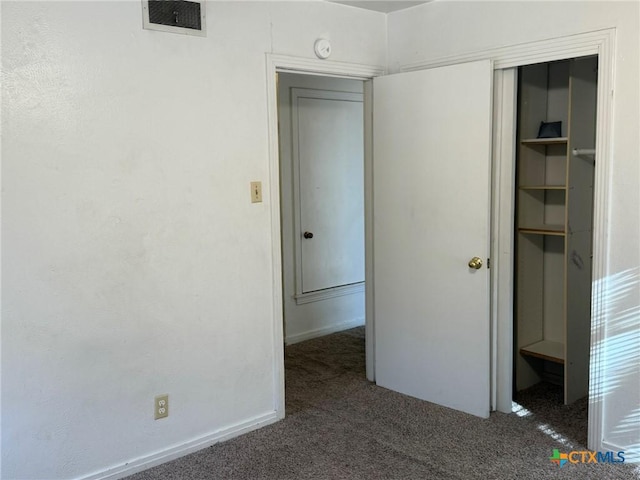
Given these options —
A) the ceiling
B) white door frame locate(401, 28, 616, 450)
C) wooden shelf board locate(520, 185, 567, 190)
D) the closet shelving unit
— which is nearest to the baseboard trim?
white door frame locate(401, 28, 616, 450)

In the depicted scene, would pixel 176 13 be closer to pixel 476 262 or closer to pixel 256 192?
pixel 256 192

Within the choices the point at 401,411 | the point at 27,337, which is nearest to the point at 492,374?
the point at 401,411

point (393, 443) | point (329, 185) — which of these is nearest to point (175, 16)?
point (393, 443)

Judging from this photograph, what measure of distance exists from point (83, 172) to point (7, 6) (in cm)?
70

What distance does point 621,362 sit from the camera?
286 centimetres

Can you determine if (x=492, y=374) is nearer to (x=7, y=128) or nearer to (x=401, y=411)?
(x=401, y=411)

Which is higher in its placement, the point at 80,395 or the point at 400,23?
the point at 400,23

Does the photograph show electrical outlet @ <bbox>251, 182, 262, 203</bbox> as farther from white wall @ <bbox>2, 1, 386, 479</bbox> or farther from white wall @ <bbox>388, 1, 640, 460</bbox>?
white wall @ <bbox>388, 1, 640, 460</bbox>

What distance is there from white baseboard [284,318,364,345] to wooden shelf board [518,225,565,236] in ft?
6.79

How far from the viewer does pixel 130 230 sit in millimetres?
2783

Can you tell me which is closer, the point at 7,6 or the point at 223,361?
the point at 7,6

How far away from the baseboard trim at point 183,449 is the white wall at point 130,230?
0.02 m

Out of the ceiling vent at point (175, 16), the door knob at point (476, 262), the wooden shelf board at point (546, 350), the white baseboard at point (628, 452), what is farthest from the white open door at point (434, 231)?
the ceiling vent at point (175, 16)

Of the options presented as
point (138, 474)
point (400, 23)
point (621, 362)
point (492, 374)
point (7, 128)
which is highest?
point (400, 23)
